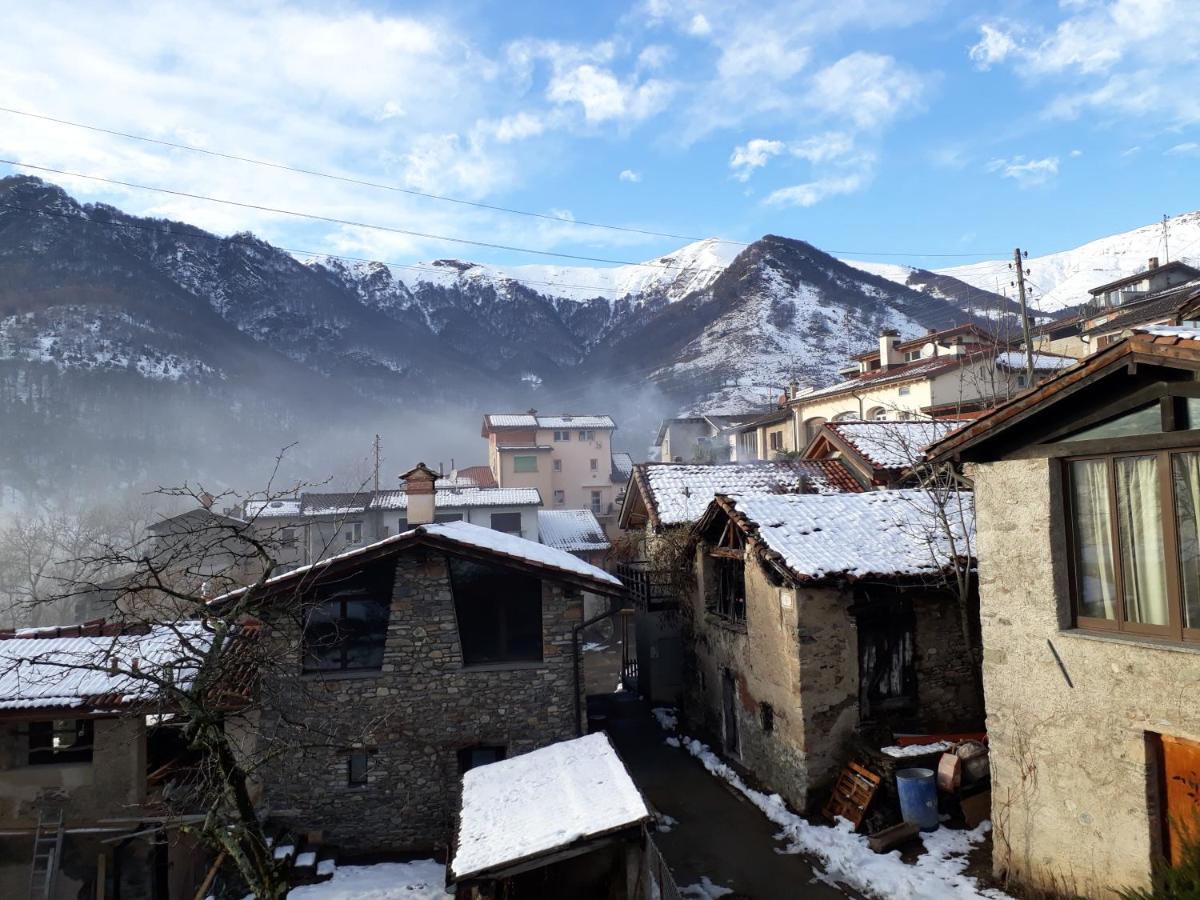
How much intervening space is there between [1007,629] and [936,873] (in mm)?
3922

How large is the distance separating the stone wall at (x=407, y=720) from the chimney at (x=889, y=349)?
36523mm

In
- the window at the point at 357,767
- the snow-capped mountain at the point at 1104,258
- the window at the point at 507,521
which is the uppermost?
the snow-capped mountain at the point at 1104,258

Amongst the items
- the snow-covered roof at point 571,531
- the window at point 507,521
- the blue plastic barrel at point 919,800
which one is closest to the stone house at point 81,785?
the blue plastic barrel at point 919,800

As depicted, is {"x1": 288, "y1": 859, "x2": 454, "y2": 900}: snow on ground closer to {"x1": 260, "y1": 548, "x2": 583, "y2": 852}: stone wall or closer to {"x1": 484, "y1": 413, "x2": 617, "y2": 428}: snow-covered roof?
{"x1": 260, "y1": 548, "x2": 583, "y2": 852}: stone wall

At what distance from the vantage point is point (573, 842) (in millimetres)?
8281

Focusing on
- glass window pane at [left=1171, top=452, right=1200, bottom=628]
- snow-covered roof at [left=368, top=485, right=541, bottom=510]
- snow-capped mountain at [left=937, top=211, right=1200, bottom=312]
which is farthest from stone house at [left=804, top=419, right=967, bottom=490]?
snow-capped mountain at [left=937, top=211, right=1200, bottom=312]

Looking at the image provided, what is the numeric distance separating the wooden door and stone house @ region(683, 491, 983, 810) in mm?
5381

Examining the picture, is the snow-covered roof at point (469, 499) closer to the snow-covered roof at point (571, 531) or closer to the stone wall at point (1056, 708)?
Answer: the snow-covered roof at point (571, 531)

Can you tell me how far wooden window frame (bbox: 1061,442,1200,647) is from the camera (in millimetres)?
6711

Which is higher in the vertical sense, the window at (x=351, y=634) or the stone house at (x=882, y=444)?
the stone house at (x=882, y=444)

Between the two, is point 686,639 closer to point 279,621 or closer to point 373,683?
point 373,683

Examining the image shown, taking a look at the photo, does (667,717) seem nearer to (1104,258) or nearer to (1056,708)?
(1056,708)

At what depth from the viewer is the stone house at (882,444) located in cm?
2075

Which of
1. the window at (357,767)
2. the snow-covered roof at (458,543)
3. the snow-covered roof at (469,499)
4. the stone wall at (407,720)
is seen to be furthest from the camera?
the snow-covered roof at (469,499)
